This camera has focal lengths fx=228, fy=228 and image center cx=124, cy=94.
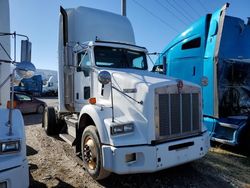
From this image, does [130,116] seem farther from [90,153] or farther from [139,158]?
[90,153]

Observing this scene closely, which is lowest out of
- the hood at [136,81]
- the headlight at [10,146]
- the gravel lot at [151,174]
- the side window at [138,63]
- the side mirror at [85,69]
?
the gravel lot at [151,174]

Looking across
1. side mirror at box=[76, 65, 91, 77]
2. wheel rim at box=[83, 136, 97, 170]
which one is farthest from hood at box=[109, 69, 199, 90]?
wheel rim at box=[83, 136, 97, 170]

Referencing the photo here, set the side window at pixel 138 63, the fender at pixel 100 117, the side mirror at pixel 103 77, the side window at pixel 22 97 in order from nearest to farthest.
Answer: the fender at pixel 100 117 < the side mirror at pixel 103 77 < the side window at pixel 138 63 < the side window at pixel 22 97

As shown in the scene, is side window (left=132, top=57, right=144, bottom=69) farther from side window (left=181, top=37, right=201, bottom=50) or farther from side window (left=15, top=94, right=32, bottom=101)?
side window (left=15, top=94, right=32, bottom=101)

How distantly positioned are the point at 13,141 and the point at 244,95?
6834 millimetres

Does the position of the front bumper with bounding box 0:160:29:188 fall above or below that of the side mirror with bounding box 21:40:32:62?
below

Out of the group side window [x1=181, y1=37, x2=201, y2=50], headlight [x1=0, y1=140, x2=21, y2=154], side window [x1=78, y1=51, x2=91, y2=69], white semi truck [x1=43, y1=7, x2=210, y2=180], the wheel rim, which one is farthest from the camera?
side window [x1=181, y1=37, x2=201, y2=50]

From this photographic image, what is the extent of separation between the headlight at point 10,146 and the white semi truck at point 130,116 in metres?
1.35

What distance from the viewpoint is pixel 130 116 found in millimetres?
3963

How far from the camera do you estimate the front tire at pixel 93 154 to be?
13.1 ft

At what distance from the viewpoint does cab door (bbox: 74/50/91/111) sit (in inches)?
213

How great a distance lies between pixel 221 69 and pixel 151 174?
149 inches

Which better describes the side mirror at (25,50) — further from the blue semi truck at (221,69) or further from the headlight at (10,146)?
the blue semi truck at (221,69)

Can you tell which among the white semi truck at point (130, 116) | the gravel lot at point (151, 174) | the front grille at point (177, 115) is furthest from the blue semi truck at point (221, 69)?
the front grille at point (177, 115)
